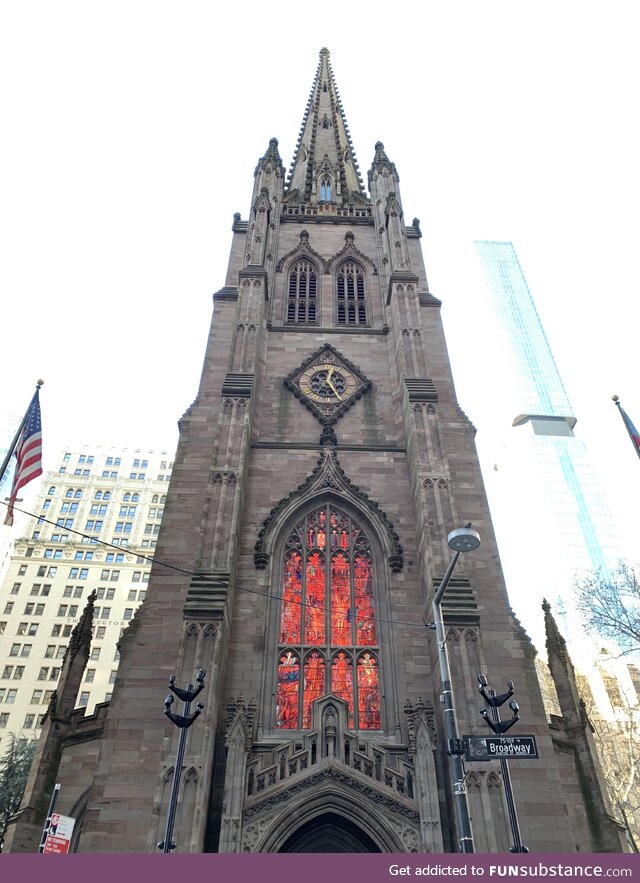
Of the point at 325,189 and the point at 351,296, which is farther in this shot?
the point at 325,189

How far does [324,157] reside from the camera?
44656mm

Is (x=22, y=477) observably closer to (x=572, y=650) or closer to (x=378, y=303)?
(x=378, y=303)

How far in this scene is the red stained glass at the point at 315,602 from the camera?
19.5 meters

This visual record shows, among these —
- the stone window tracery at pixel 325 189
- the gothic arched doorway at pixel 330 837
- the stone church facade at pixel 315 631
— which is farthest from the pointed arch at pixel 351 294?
the gothic arched doorway at pixel 330 837

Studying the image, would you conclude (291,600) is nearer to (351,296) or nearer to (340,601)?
(340,601)

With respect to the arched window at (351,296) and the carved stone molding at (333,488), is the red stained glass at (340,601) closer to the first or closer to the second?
the carved stone molding at (333,488)

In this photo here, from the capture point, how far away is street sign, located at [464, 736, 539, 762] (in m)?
10.7

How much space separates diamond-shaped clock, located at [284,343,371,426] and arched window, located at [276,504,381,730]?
15.6 feet

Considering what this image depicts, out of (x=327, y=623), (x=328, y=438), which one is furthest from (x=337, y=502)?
(x=327, y=623)

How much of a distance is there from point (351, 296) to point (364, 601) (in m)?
16.2

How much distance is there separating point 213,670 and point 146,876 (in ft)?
26.3

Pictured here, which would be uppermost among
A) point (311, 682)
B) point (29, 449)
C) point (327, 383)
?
point (327, 383)

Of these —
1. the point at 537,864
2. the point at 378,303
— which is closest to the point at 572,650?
the point at 378,303

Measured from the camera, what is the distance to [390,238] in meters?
31.9
